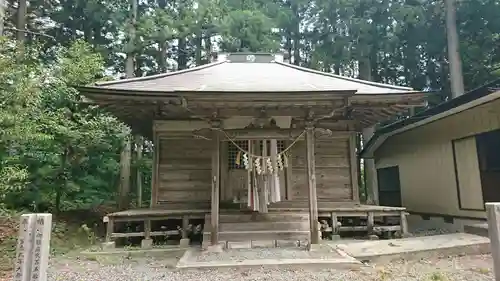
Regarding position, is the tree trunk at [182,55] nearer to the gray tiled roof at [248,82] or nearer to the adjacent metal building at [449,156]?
the gray tiled roof at [248,82]

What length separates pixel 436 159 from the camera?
9.47 m

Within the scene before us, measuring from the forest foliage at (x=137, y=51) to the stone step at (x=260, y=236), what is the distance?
4.18 meters

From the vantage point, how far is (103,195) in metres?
11.5

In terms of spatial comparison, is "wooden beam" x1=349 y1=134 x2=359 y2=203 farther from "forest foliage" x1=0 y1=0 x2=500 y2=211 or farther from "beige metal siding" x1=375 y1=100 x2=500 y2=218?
"beige metal siding" x1=375 y1=100 x2=500 y2=218

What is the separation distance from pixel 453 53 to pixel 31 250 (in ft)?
52.3

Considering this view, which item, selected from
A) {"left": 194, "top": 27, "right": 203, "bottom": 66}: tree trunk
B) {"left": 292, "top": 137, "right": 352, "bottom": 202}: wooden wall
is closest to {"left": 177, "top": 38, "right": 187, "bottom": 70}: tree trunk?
{"left": 194, "top": 27, "right": 203, "bottom": 66}: tree trunk

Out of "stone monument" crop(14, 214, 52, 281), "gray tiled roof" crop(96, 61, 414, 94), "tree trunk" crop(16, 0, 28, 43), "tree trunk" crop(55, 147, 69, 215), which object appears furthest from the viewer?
"tree trunk" crop(16, 0, 28, 43)

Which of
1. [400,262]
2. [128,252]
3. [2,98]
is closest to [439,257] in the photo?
[400,262]

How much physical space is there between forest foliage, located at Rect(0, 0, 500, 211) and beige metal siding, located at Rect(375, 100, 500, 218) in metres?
1.16

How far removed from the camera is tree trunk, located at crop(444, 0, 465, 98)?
14.1 metres

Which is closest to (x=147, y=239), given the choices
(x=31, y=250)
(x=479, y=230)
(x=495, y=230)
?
(x=31, y=250)

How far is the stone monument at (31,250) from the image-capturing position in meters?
2.88

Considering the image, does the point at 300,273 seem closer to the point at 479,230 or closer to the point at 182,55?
the point at 479,230

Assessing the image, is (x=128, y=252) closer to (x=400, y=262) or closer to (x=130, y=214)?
(x=130, y=214)
